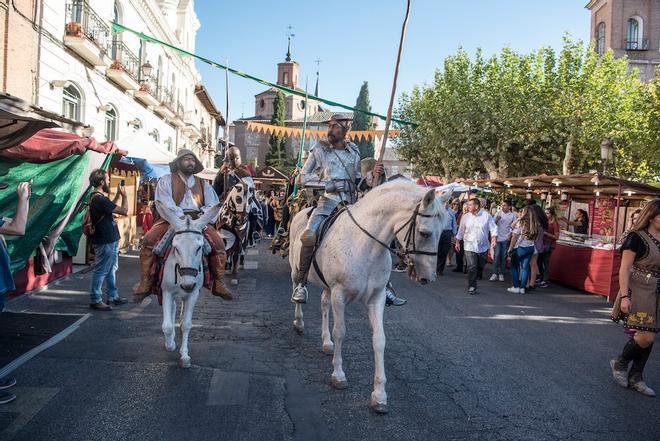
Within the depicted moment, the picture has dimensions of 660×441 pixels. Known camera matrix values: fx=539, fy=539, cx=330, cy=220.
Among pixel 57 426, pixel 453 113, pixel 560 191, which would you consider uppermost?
pixel 453 113

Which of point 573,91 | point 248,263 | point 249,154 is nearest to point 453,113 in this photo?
point 573,91

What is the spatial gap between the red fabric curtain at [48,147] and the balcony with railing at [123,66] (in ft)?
40.4

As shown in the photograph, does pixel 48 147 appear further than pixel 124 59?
No

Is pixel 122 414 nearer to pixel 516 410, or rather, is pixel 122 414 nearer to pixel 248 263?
pixel 516 410

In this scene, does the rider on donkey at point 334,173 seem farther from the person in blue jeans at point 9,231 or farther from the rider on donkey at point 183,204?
the person in blue jeans at point 9,231

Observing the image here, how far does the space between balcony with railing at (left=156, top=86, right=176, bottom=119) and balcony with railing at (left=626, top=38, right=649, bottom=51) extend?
1535 inches

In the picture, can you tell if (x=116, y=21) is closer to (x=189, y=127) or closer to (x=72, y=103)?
(x=72, y=103)

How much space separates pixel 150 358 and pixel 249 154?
102549 millimetres

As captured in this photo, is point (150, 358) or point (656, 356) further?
point (656, 356)

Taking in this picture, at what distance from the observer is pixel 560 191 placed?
15883 millimetres

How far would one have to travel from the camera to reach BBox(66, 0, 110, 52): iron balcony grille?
1638 cm

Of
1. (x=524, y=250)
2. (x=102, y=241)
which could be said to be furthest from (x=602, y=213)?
(x=102, y=241)

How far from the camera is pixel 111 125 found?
22.1 meters

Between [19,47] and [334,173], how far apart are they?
1172cm
